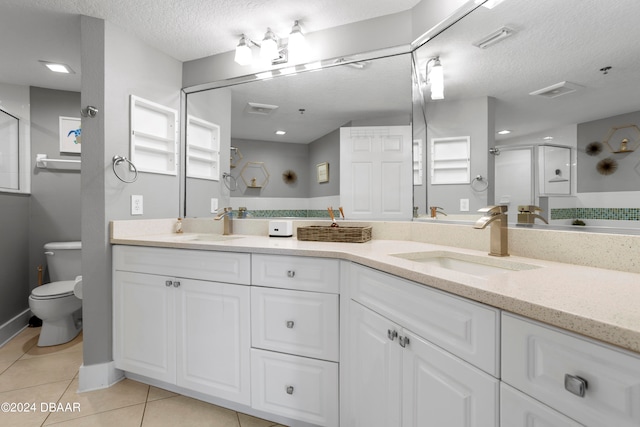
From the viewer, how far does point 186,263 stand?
5.44 feet

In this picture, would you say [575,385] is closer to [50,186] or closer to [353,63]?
[353,63]

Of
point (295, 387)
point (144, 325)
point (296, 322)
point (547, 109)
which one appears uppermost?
point (547, 109)

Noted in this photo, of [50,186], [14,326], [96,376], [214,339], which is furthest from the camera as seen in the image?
[50,186]

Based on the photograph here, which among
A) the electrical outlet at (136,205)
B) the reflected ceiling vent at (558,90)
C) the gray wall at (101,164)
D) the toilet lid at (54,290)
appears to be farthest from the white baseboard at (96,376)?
the reflected ceiling vent at (558,90)

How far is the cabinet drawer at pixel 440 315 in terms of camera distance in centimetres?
72

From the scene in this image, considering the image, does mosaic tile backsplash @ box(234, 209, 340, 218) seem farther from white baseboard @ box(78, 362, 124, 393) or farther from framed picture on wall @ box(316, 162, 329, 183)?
white baseboard @ box(78, 362, 124, 393)

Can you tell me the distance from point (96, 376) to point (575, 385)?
2.28 m

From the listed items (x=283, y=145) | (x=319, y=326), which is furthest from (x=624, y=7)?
(x=283, y=145)

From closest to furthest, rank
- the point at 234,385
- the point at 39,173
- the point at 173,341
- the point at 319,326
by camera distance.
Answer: the point at 319,326 < the point at 234,385 < the point at 173,341 < the point at 39,173

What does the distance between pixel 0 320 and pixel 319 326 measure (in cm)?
278

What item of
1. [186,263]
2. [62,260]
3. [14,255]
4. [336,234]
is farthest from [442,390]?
[14,255]

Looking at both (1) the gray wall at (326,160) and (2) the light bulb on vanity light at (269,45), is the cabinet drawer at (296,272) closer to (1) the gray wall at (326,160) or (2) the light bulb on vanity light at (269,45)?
(1) the gray wall at (326,160)

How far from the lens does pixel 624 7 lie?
0.88 meters

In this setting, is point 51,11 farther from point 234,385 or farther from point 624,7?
point 624,7
